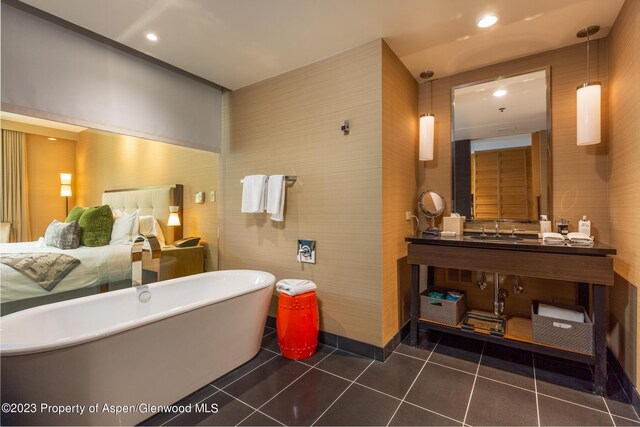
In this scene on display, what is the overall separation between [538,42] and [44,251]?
409cm

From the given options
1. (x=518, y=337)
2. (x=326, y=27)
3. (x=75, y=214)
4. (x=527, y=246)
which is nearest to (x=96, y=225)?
(x=75, y=214)

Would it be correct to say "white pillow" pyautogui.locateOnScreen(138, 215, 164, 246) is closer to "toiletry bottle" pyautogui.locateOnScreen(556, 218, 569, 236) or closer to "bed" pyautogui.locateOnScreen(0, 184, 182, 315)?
"bed" pyautogui.locateOnScreen(0, 184, 182, 315)

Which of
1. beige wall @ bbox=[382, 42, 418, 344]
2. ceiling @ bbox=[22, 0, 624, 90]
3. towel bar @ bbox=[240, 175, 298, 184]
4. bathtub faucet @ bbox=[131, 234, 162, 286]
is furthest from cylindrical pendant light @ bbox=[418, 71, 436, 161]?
bathtub faucet @ bbox=[131, 234, 162, 286]

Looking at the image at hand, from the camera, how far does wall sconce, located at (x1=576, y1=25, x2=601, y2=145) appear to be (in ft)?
6.76

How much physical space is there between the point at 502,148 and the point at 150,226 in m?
3.49

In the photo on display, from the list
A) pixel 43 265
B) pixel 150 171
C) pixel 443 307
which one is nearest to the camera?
pixel 43 265

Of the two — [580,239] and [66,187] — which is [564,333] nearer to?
[580,239]

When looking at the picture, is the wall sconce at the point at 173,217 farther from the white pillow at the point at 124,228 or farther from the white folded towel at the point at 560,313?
the white folded towel at the point at 560,313

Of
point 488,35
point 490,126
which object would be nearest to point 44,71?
point 488,35

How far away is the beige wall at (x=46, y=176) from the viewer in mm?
2107

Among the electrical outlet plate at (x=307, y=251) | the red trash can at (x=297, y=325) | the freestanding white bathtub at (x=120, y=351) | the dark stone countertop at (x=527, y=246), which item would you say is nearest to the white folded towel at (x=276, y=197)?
the electrical outlet plate at (x=307, y=251)

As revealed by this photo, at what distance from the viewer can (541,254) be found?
1948 millimetres

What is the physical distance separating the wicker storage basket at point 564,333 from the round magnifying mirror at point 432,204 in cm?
112

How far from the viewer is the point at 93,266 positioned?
92.5 inches
